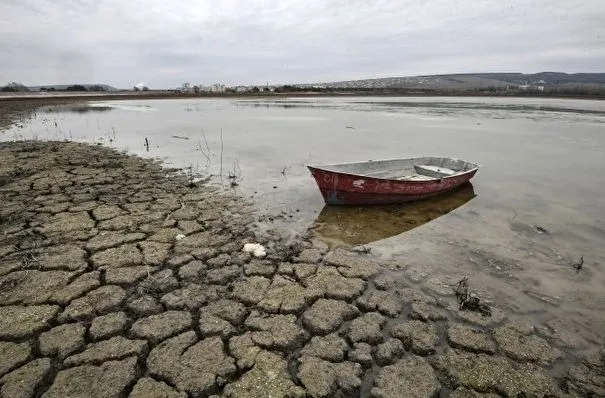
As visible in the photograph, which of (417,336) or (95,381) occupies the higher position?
(95,381)

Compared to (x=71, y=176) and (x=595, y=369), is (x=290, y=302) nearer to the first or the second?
(x=595, y=369)

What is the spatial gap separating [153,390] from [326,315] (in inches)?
72.7

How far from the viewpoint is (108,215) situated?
6.54 metres

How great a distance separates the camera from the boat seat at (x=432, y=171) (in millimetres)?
9508

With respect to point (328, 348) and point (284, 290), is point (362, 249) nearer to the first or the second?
point (284, 290)

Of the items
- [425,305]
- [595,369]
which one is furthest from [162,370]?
[595,369]

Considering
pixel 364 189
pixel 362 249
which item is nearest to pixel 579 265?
pixel 362 249

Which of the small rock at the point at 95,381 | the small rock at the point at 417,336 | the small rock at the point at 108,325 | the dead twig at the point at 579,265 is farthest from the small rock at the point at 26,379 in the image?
the dead twig at the point at 579,265

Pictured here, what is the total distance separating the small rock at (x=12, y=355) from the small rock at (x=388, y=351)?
3162 millimetres

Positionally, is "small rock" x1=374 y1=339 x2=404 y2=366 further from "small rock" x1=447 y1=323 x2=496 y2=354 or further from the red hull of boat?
the red hull of boat

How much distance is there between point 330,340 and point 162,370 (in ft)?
5.15

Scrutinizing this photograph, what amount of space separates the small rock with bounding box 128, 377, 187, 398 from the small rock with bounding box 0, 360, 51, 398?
0.77m

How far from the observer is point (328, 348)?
3508 millimetres

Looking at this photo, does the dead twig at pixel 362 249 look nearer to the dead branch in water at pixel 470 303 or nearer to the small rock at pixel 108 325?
the dead branch in water at pixel 470 303
